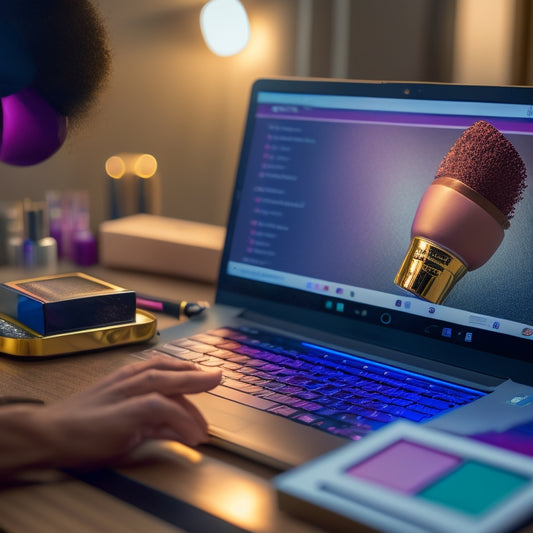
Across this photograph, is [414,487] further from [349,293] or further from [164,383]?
[349,293]

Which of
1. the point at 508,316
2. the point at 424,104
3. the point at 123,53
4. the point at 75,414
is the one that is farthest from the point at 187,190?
the point at 75,414

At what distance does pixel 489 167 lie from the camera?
0.71 m

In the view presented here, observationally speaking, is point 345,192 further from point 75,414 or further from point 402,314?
point 75,414

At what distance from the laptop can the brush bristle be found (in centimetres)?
2

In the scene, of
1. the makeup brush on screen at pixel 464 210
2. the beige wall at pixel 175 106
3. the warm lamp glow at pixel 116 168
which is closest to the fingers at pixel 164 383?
the makeup brush on screen at pixel 464 210

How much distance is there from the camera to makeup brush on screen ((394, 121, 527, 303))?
71cm

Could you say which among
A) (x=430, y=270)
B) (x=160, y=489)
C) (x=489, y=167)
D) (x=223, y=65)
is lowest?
(x=160, y=489)

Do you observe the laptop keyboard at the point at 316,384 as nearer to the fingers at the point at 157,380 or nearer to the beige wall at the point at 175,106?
the fingers at the point at 157,380

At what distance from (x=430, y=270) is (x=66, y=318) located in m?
0.38

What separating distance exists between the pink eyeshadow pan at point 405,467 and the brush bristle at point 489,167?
0.93 feet

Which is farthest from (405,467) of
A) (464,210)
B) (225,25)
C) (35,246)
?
(225,25)

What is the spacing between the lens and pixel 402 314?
2.70 feet

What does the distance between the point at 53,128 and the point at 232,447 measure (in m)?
0.49

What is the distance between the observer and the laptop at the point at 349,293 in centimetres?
66
